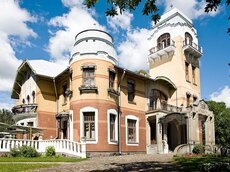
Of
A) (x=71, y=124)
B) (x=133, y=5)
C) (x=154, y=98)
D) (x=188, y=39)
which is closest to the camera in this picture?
(x=133, y=5)

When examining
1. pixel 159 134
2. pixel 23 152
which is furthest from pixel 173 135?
pixel 23 152

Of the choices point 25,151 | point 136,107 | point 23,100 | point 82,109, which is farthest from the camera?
point 23,100

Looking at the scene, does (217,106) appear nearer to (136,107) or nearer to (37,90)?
(136,107)

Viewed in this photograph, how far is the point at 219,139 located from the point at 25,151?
32.8 m

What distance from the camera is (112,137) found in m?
22.8

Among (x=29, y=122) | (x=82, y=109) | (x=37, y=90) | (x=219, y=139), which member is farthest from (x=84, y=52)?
(x=219, y=139)

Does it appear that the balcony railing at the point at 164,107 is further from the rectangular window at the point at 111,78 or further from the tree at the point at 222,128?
the tree at the point at 222,128

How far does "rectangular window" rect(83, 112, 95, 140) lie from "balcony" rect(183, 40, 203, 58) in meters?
13.1

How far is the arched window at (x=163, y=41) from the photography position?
31.2 meters

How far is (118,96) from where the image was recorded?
24.0m

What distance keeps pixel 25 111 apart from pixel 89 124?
23.4 ft

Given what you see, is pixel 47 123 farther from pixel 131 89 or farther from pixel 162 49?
pixel 162 49

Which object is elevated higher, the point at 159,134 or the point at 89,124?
the point at 89,124

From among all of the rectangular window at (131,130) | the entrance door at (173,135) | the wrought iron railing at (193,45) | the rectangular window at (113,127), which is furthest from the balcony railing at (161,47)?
the rectangular window at (113,127)
